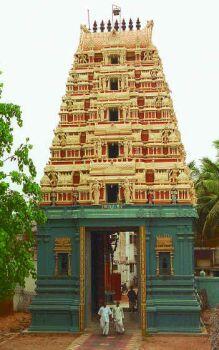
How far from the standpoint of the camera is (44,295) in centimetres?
2653

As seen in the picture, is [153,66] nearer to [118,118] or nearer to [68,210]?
[118,118]

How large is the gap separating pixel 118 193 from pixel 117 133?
130 inches

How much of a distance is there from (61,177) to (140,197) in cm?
446

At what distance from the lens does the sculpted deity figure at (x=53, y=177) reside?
90.9ft

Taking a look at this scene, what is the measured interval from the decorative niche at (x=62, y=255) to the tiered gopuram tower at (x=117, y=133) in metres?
2.05

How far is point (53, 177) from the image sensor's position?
2783cm

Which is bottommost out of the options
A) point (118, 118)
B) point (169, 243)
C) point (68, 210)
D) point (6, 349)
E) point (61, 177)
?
point (6, 349)

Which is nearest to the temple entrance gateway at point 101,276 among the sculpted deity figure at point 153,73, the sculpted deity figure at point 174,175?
the sculpted deity figure at point 174,175

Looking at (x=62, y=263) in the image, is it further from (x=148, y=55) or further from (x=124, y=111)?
(x=148, y=55)

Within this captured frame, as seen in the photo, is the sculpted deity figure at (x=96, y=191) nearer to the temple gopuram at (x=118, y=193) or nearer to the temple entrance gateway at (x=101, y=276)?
the temple gopuram at (x=118, y=193)

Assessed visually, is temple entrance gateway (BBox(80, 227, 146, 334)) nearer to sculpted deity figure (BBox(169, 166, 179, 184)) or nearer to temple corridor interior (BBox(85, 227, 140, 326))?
temple corridor interior (BBox(85, 227, 140, 326))

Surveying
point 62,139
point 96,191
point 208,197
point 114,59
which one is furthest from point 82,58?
point 208,197

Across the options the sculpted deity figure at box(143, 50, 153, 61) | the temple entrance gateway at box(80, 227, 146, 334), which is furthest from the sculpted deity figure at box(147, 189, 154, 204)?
the sculpted deity figure at box(143, 50, 153, 61)

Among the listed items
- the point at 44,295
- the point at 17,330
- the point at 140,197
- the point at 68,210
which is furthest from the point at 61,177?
the point at 17,330
